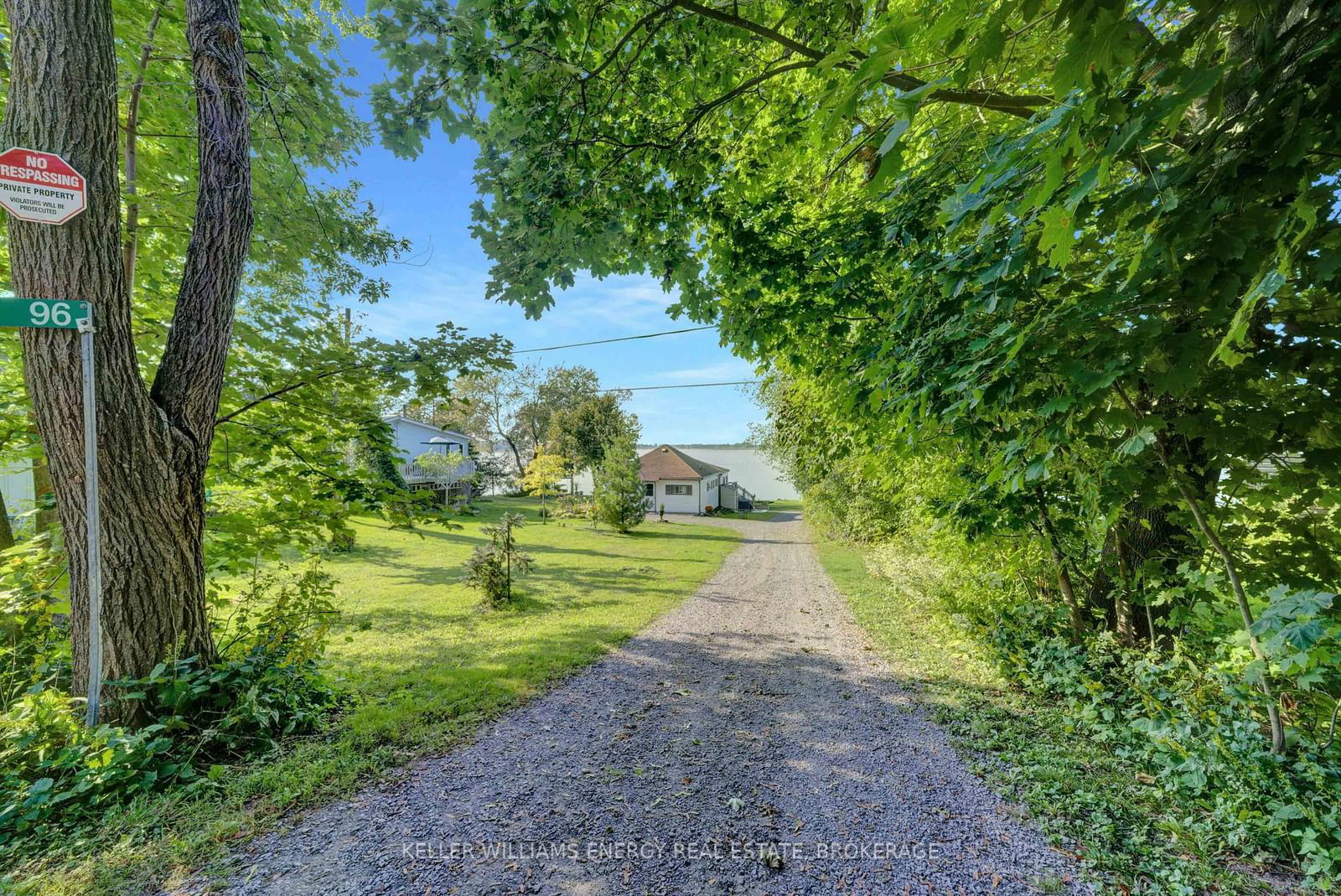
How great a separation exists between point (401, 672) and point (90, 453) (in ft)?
10.7

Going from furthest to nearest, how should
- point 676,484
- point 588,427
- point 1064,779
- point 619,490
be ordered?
1. point 676,484
2. point 588,427
3. point 619,490
4. point 1064,779

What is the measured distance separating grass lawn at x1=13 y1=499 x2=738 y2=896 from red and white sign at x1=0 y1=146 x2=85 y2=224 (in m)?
2.78

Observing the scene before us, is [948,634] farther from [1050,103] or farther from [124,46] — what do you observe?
[124,46]

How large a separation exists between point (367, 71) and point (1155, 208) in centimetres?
672

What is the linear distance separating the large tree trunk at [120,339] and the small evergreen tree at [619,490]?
1432 cm

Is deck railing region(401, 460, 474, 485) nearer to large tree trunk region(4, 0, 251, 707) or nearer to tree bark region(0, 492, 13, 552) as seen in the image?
tree bark region(0, 492, 13, 552)

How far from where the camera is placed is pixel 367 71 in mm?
5062

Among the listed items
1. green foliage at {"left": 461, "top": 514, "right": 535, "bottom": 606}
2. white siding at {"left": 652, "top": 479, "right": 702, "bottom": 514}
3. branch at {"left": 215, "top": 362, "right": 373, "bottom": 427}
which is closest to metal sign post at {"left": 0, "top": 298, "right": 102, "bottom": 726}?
branch at {"left": 215, "top": 362, "right": 373, "bottom": 427}

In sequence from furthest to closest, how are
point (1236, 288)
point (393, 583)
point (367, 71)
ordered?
point (393, 583) → point (367, 71) → point (1236, 288)

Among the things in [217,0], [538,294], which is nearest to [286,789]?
[538,294]

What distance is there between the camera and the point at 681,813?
2.86m

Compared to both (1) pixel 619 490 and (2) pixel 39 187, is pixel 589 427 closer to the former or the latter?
(1) pixel 619 490

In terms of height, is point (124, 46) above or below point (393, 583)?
above

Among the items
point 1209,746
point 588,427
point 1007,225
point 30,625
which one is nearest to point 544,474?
point 588,427
